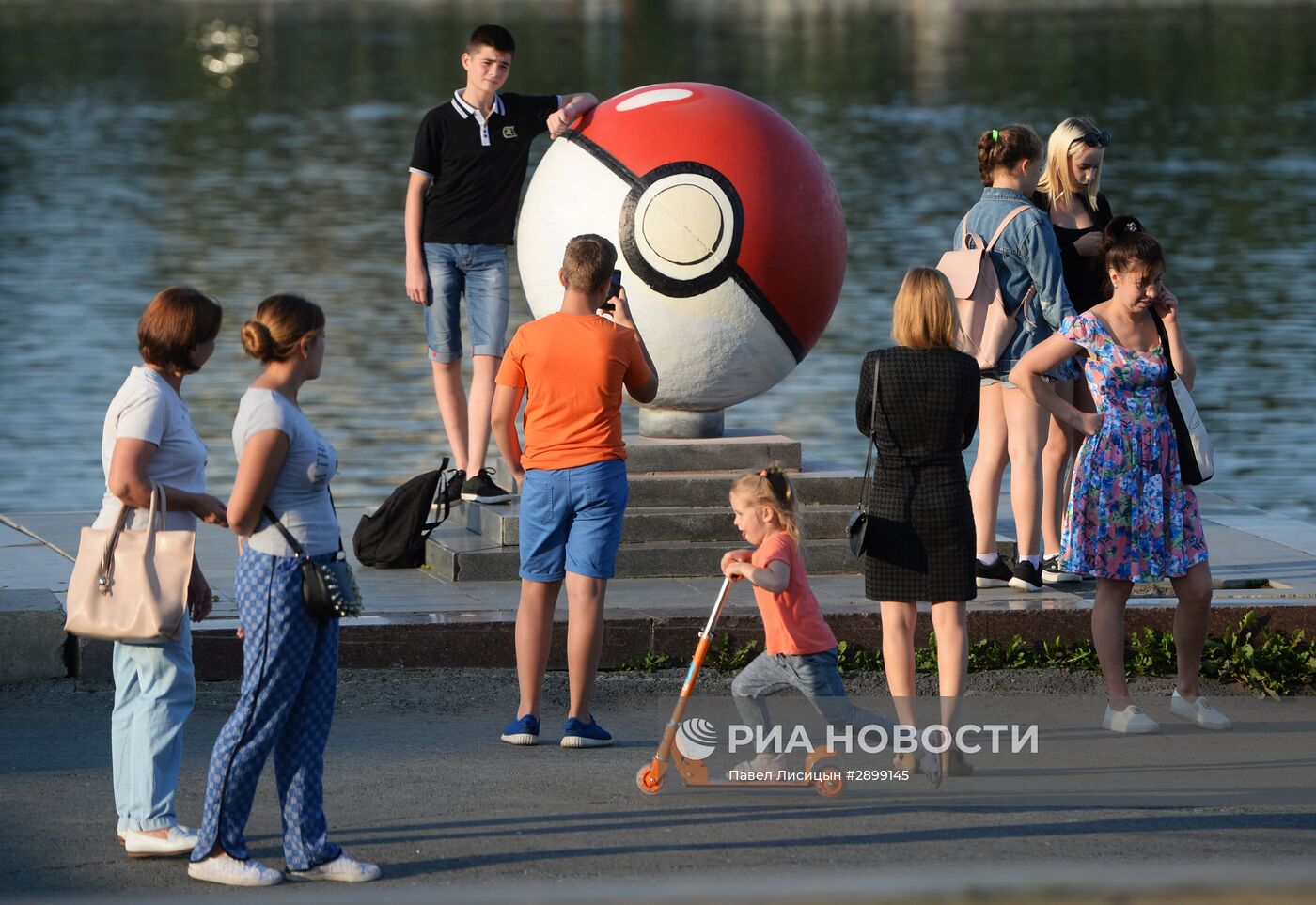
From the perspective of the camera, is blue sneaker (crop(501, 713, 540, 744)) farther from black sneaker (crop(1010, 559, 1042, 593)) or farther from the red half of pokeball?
black sneaker (crop(1010, 559, 1042, 593))

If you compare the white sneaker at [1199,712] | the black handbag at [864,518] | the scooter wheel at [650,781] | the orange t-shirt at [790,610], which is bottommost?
the white sneaker at [1199,712]

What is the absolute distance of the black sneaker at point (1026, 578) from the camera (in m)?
8.53

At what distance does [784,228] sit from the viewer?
866 cm

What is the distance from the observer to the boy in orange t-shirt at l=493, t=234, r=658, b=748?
675 centimetres

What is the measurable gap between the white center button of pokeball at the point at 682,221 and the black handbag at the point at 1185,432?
210 centimetres

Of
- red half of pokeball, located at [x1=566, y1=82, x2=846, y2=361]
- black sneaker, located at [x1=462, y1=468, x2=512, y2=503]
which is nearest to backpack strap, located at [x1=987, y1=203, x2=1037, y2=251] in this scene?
red half of pokeball, located at [x1=566, y1=82, x2=846, y2=361]

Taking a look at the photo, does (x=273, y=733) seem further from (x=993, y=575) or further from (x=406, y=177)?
(x=406, y=177)

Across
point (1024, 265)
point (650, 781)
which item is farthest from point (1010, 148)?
point (650, 781)

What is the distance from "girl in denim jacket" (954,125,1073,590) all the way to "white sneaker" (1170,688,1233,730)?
1209mm

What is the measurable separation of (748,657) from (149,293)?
13.3m

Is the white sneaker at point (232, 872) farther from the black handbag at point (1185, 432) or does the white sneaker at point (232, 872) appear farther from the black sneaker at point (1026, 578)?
the black sneaker at point (1026, 578)

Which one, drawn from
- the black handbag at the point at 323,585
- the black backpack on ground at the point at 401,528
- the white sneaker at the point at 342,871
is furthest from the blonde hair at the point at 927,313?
the black backpack on ground at the point at 401,528

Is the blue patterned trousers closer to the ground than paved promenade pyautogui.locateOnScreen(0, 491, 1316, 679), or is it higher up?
higher up

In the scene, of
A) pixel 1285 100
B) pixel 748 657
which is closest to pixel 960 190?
pixel 1285 100
